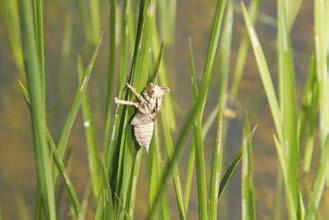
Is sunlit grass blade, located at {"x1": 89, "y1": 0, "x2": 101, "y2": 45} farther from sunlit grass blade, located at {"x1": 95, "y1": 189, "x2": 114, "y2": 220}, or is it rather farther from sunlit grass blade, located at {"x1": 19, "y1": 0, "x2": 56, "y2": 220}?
sunlit grass blade, located at {"x1": 19, "y1": 0, "x2": 56, "y2": 220}

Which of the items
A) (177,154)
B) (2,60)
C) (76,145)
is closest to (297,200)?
(177,154)

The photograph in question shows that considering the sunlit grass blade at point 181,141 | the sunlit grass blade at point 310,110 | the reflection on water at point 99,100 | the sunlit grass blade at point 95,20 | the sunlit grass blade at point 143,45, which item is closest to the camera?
the sunlit grass blade at point 181,141

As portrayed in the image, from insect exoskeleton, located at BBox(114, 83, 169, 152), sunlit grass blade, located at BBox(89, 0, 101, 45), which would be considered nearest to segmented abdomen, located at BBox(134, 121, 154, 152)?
insect exoskeleton, located at BBox(114, 83, 169, 152)

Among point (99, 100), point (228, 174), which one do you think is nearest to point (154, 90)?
point (228, 174)

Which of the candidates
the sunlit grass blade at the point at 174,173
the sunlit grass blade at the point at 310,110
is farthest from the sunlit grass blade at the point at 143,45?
the sunlit grass blade at the point at 310,110

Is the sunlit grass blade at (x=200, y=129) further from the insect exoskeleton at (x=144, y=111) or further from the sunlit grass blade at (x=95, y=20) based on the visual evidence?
the sunlit grass blade at (x=95, y=20)

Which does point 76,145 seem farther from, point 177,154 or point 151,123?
point 177,154
